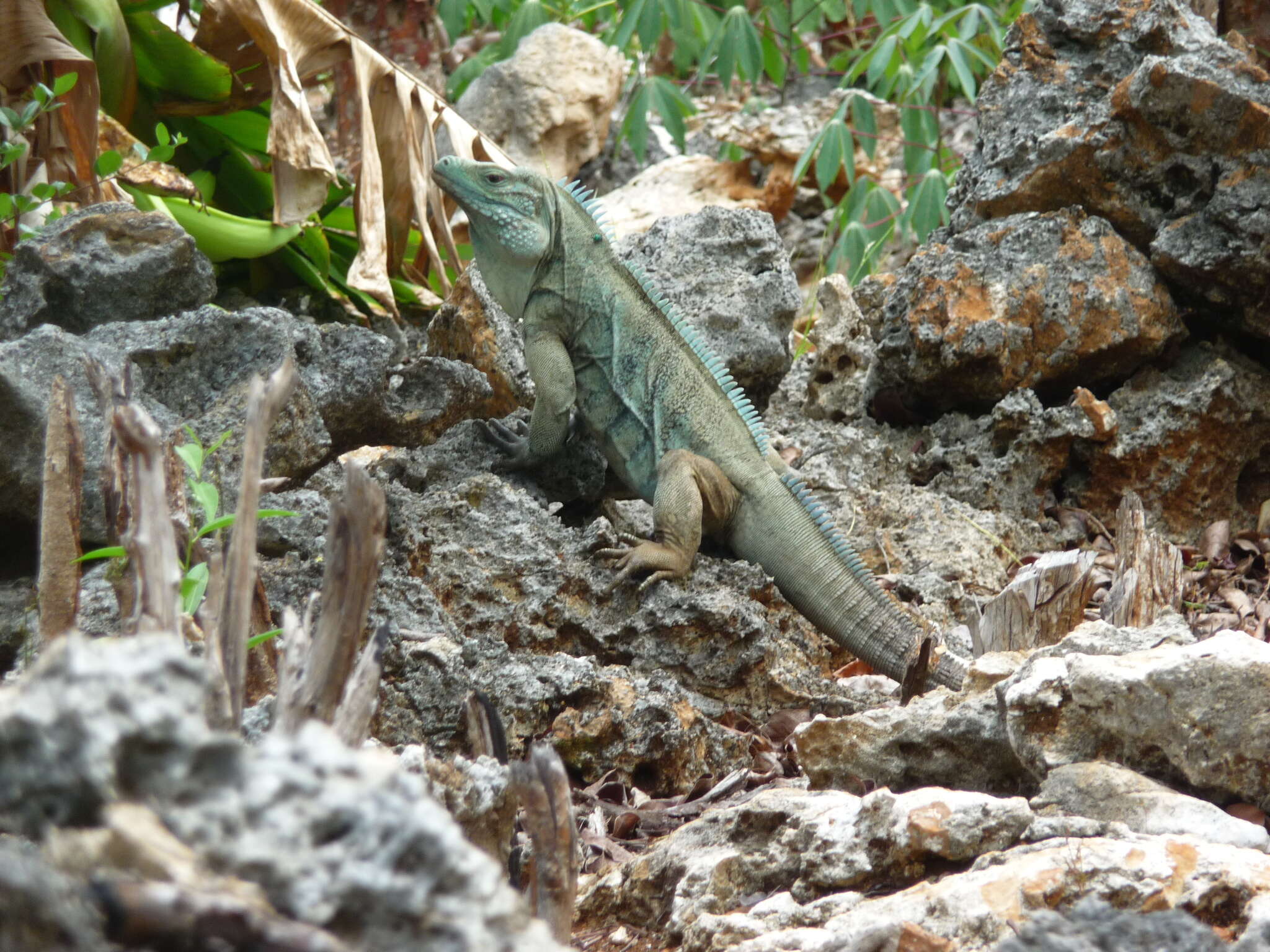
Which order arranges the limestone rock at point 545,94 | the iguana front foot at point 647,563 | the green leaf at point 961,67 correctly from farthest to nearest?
1. the limestone rock at point 545,94
2. the green leaf at point 961,67
3. the iguana front foot at point 647,563

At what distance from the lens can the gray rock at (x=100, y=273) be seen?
3.95 m

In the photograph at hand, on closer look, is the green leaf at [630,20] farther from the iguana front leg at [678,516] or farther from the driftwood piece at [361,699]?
the driftwood piece at [361,699]

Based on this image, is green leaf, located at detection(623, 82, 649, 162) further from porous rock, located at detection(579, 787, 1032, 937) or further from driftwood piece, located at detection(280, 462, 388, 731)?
driftwood piece, located at detection(280, 462, 388, 731)

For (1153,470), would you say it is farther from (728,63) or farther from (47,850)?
(47,850)

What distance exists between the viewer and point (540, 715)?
130 inches

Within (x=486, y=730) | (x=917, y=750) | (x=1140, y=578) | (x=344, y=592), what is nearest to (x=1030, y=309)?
(x=1140, y=578)

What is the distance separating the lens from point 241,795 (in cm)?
104

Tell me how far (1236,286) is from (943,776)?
3328 millimetres

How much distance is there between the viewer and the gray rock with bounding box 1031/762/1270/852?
221 centimetres

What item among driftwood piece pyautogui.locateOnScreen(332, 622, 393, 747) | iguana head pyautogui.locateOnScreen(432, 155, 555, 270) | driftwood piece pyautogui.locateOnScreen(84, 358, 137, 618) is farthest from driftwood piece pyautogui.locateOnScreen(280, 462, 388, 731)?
iguana head pyautogui.locateOnScreen(432, 155, 555, 270)

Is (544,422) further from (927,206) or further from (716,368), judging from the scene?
(927,206)

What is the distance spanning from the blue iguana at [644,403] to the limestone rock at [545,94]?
487cm

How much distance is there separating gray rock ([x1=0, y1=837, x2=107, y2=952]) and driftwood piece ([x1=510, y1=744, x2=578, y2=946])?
0.82 metres

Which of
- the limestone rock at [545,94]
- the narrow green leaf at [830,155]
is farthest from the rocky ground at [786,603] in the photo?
the limestone rock at [545,94]
